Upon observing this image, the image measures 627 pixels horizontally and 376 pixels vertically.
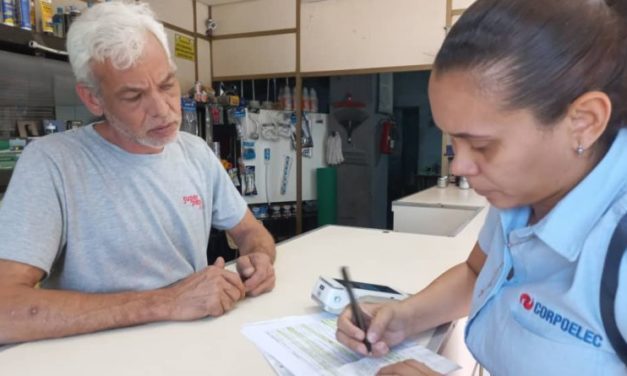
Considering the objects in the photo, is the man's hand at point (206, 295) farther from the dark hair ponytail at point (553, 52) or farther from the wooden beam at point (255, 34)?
the wooden beam at point (255, 34)

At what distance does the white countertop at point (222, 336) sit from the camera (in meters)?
0.74

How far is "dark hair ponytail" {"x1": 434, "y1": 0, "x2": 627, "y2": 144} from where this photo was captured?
1.64 ft

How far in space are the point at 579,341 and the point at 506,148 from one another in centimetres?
25

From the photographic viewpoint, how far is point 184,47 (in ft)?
13.8

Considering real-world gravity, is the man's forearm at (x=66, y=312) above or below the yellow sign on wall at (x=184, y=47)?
below

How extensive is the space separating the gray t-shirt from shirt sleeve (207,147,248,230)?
56mm

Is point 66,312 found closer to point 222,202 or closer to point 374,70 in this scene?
point 222,202

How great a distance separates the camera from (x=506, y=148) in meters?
0.54

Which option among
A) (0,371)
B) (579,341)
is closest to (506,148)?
(579,341)

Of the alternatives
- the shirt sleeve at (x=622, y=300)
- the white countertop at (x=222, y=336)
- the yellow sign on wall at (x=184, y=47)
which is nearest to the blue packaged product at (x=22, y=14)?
the yellow sign on wall at (x=184, y=47)

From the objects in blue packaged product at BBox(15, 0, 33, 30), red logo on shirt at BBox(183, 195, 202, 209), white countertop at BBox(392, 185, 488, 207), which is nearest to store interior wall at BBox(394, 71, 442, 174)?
white countertop at BBox(392, 185, 488, 207)

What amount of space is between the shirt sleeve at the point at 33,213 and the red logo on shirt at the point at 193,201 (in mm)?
351

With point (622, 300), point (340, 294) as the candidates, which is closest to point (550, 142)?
point (622, 300)

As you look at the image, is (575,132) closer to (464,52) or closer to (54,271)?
(464,52)
